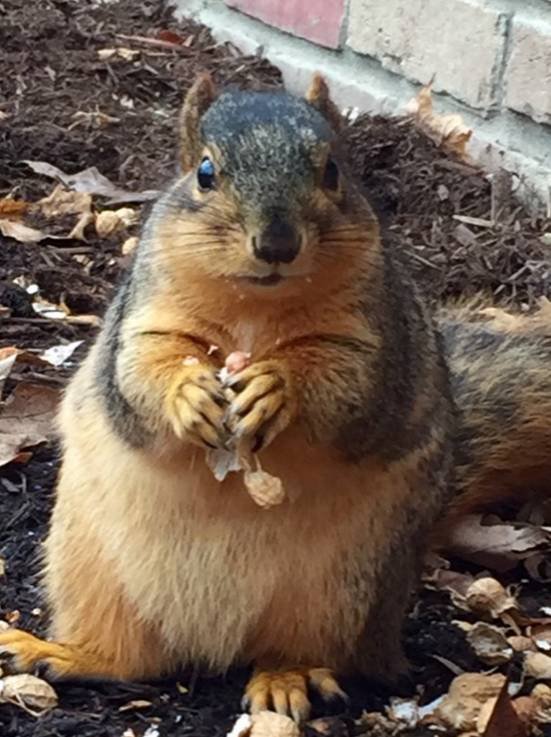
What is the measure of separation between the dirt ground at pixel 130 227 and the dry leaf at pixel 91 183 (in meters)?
0.02

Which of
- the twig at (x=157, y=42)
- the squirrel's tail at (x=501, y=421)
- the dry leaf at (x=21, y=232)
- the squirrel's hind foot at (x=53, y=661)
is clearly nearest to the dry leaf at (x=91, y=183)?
the dry leaf at (x=21, y=232)

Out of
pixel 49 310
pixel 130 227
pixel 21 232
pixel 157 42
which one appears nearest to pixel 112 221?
pixel 130 227

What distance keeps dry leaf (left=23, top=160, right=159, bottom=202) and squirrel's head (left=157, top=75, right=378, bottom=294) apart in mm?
1726

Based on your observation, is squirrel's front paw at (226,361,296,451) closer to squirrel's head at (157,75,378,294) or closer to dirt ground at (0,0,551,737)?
squirrel's head at (157,75,378,294)

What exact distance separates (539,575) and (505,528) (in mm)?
96

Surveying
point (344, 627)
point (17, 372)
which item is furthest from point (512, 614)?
point (17, 372)

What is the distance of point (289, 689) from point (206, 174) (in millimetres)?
719

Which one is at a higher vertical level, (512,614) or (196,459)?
(196,459)

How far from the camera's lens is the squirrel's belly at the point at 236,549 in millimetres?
2271

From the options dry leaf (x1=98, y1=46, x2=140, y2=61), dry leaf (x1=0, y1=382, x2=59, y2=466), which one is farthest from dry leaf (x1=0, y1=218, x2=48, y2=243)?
dry leaf (x1=98, y1=46, x2=140, y2=61)

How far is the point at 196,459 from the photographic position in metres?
2.26

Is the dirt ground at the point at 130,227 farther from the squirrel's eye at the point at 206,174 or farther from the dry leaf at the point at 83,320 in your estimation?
the squirrel's eye at the point at 206,174

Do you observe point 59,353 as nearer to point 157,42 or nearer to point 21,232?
point 21,232

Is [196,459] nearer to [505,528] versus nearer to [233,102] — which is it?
[233,102]
